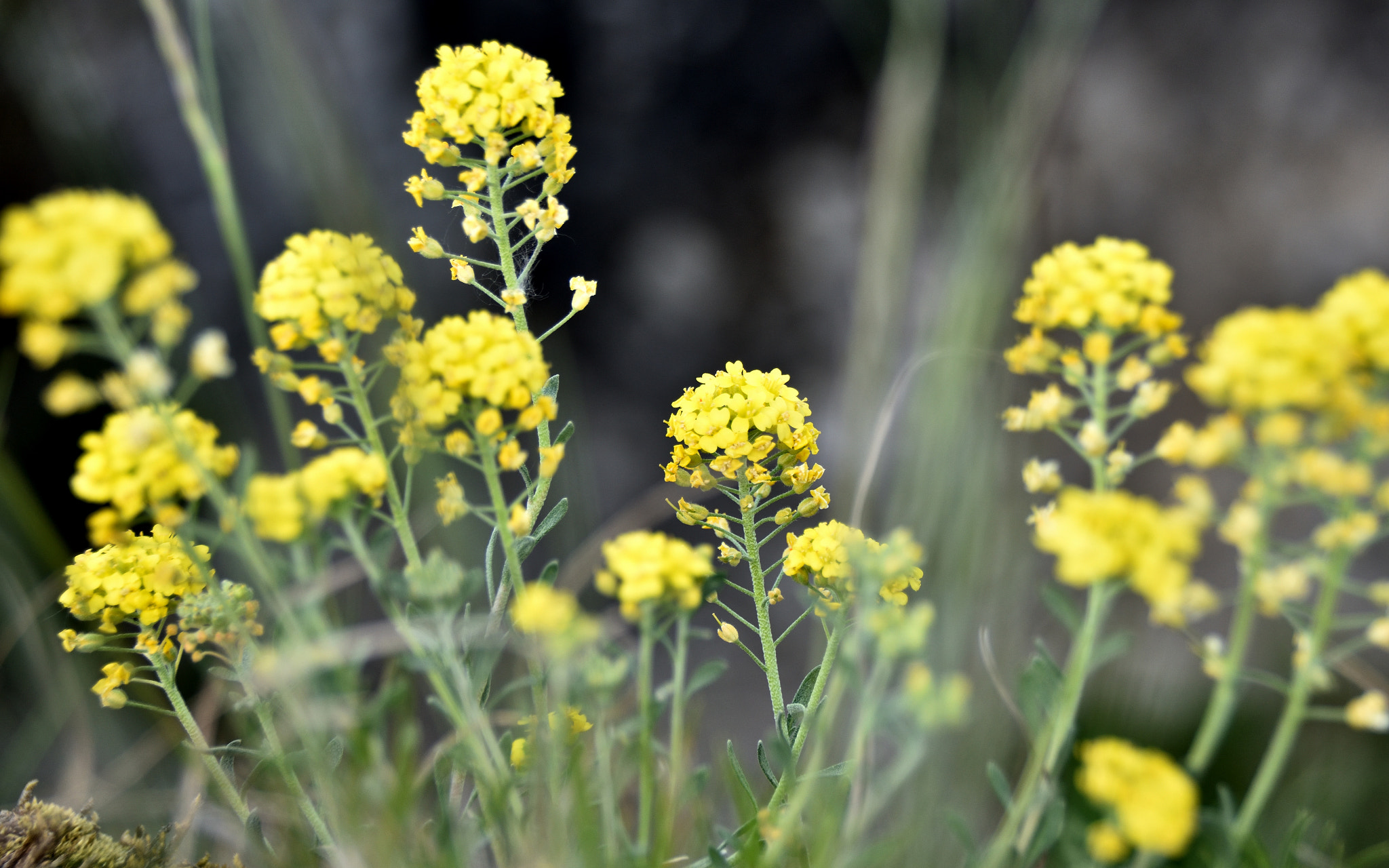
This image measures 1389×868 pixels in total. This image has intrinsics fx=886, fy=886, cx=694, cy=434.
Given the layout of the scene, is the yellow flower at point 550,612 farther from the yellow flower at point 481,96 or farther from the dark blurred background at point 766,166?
the dark blurred background at point 766,166

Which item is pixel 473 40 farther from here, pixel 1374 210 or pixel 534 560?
pixel 1374 210

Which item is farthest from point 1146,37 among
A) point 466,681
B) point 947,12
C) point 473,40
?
point 466,681

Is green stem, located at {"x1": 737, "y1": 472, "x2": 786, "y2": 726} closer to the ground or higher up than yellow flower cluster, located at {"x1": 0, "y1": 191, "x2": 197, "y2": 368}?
closer to the ground

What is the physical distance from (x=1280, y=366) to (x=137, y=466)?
380mm

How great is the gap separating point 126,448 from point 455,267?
0.67ft

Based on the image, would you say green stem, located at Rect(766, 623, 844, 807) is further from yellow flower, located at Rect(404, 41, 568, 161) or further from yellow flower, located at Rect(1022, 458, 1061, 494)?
yellow flower, located at Rect(404, 41, 568, 161)

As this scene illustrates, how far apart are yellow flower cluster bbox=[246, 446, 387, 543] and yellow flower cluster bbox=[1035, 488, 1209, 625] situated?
0.24 meters

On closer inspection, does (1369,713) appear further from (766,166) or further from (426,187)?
(766,166)

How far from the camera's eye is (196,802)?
48cm

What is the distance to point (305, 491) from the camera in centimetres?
30

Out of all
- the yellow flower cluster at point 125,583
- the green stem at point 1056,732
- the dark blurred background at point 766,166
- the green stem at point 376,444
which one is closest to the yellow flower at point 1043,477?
the green stem at point 1056,732

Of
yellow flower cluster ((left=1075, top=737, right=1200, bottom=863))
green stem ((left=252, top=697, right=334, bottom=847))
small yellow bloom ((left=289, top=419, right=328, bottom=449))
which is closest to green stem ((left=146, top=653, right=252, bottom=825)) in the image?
green stem ((left=252, top=697, right=334, bottom=847))

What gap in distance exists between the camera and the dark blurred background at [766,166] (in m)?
0.96

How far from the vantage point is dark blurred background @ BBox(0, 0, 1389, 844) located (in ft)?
3.16
